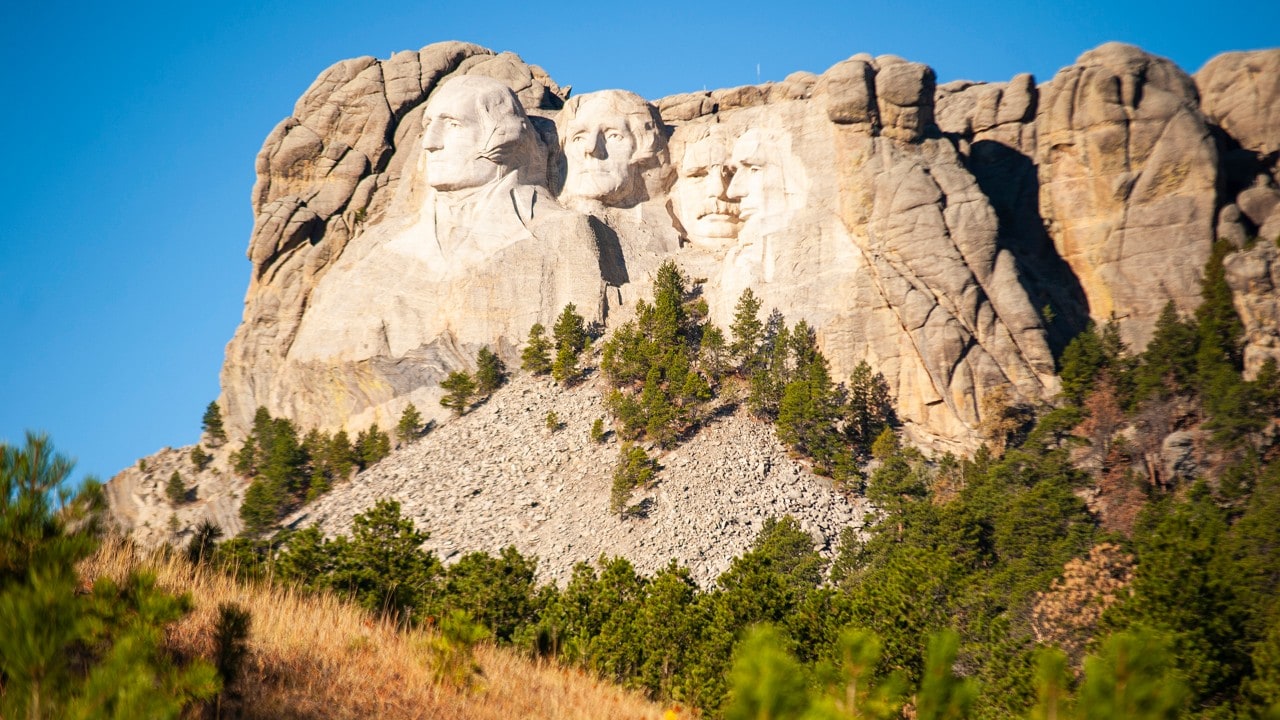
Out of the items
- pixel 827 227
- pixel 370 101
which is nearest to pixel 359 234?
pixel 370 101

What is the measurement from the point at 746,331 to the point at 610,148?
18.4 metres

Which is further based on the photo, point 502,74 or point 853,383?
point 502,74

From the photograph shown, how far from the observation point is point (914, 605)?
2688 centimetres

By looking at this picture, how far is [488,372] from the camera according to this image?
5506 cm

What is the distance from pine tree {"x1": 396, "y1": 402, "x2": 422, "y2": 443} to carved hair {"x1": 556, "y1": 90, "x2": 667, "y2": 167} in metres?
20.4

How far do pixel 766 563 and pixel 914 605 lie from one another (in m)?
3.47

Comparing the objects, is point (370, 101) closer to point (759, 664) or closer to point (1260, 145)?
point (1260, 145)

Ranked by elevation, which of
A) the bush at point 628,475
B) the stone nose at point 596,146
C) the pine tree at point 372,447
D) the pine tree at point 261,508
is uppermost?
the stone nose at point 596,146

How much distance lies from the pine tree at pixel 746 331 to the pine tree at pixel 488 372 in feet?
35.8

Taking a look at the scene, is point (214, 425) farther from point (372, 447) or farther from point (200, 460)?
point (372, 447)

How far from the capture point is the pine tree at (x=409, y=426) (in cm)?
5333

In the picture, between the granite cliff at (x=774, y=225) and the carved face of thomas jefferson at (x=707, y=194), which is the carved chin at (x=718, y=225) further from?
the granite cliff at (x=774, y=225)

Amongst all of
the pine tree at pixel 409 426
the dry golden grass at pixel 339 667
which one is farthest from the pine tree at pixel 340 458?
the dry golden grass at pixel 339 667

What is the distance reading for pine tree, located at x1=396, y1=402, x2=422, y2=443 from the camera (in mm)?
53325
